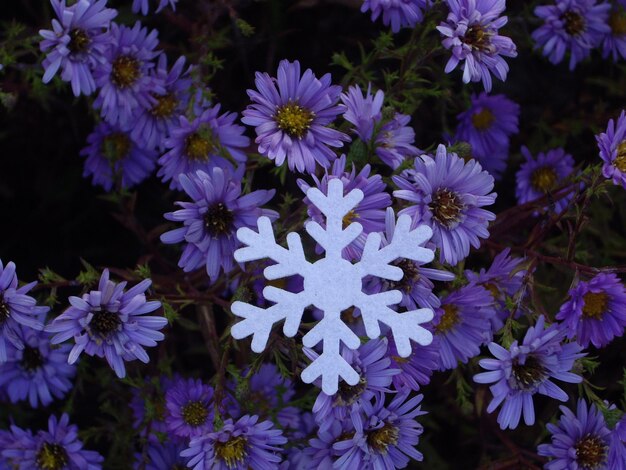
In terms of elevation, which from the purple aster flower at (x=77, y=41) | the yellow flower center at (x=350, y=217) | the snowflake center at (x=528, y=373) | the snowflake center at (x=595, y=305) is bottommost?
the snowflake center at (x=528, y=373)

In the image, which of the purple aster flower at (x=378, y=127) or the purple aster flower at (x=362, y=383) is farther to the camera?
the purple aster flower at (x=378, y=127)

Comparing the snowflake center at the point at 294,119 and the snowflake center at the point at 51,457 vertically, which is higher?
the snowflake center at the point at 294,119

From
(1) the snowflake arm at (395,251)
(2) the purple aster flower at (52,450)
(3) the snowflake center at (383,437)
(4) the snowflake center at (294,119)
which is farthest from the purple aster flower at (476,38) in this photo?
(2) the purple aster flower at (52,450)

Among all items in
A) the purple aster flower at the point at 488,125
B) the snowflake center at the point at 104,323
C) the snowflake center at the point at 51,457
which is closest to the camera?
the snowflake center at the point at 104,323

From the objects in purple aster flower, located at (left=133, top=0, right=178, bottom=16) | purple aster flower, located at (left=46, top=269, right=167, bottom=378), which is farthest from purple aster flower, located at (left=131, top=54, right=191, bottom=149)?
purple aster flower, located at (left=46, top=269, right=167, bottom=378)

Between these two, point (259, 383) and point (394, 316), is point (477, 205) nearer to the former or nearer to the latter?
point (394, 316)

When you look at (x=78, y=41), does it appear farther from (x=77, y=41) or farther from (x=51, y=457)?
(x=51, y=457)

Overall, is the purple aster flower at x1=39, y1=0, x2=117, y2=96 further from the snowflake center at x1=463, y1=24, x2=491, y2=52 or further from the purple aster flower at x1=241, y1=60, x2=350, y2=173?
the snowflake center at x1=463, y1=24, x2=491, y2=52

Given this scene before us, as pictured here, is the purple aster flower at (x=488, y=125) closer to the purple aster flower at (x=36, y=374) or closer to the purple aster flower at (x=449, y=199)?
the purple aster flower at (x=449, y=199)
